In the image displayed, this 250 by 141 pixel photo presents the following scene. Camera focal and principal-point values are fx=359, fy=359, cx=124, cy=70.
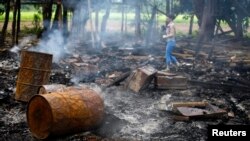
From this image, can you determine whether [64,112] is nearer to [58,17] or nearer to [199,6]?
[58,17]

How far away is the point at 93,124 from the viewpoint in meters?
6.46

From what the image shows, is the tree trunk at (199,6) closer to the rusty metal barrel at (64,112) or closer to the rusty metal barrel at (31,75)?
the rusty metal barrel at (31,75)

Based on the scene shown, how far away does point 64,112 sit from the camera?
592 centimetres

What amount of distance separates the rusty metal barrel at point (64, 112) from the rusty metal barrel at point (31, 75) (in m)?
1.88

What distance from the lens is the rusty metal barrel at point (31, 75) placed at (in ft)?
26.6

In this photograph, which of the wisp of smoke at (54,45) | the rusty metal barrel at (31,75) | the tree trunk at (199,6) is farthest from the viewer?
the tree trunk at (199,6)

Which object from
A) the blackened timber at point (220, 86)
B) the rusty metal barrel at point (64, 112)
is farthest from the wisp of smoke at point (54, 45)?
the rusty metal barrel at point (64, 112)

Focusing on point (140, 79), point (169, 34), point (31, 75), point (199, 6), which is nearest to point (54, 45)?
point (169, 34)

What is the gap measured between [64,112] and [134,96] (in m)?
3.56

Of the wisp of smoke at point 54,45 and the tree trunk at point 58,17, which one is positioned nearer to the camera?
the wisp of smoke at point 54,45

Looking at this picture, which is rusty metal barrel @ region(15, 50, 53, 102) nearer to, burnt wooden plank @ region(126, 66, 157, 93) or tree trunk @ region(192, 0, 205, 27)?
burnt wooden plank @ region(126, 66, 157, 93)

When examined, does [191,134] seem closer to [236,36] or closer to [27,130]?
[27,130]

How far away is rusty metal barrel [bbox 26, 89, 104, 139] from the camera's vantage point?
19.3ft

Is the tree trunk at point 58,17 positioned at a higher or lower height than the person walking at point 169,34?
higher
